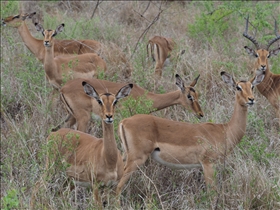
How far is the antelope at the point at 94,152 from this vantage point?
4.77 metres

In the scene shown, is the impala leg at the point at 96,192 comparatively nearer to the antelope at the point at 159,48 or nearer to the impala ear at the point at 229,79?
the impala ear at the point at 229,79

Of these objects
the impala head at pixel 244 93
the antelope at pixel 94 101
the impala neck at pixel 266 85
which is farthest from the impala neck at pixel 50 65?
the impala head at pixel 244 93

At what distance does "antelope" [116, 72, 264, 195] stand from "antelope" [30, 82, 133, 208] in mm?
333

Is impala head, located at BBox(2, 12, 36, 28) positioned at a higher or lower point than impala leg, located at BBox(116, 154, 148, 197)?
lower

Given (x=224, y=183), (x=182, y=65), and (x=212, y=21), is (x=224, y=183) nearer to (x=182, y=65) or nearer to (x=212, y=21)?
(x=182, y=65)

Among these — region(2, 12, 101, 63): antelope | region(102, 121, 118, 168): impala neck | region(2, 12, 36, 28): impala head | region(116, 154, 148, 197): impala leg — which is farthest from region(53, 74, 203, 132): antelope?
region(2, 12, 36, 28): impala head

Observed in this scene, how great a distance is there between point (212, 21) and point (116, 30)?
1863 millimetres

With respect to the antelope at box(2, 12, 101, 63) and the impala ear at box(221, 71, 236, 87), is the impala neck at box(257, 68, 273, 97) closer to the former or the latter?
the impala ear at box(221, 71, 236, 87)

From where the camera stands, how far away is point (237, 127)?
5586 mm

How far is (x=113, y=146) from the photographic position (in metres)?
4.83

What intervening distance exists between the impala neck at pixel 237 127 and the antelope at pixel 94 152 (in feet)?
3.79

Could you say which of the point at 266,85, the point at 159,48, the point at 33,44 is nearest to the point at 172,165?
the point at 266,85

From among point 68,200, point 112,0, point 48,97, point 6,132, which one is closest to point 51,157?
point 68,200

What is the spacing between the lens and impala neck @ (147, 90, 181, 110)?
671 cm
